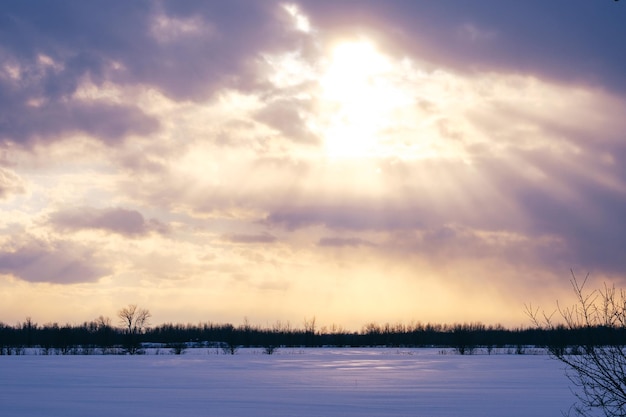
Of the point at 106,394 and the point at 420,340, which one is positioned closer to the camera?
the point at 106,394

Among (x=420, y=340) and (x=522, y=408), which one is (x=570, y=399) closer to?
(x=522, y=408)

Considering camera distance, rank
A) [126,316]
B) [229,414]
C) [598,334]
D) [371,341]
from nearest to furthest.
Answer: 1. [598,334]
2. [229,414]
3. [126,316]
4. [371,341]

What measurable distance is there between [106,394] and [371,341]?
103252mm

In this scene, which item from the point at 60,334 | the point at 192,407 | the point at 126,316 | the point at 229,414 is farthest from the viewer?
the point at 126,316

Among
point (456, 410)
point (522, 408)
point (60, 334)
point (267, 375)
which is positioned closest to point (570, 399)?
point (522, 408)

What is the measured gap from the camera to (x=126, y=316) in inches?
3755

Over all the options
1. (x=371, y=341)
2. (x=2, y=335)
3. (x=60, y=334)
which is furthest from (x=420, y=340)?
(x=2, y=335)

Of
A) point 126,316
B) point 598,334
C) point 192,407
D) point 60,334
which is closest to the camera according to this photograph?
point 598,334

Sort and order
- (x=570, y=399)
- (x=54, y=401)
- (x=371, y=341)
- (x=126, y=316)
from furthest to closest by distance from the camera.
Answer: (x=371, y=341) < (x=126, y=316) < (x=570, y=399) < (x=54, y=401)

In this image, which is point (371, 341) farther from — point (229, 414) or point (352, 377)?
point (229, 414)

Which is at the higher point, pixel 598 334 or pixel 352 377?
pixel 598 334

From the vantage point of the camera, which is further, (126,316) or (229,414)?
(126,316)

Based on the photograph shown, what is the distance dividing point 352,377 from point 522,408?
12308 millimetres

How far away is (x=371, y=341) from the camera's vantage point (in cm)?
12250
